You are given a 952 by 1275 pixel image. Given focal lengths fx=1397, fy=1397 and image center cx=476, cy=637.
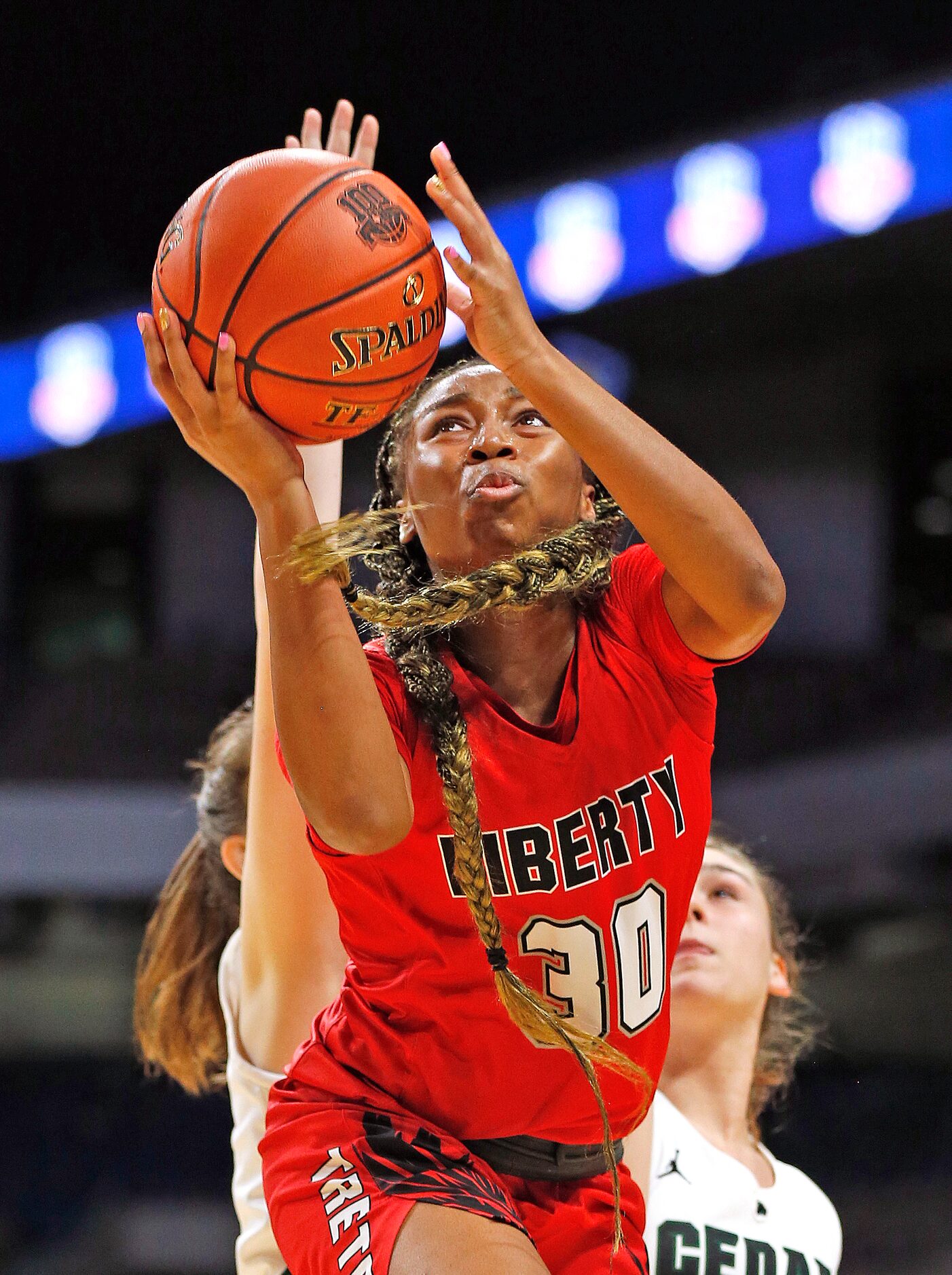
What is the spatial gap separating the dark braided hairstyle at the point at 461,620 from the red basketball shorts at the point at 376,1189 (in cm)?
8

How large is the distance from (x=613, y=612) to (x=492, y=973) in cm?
44

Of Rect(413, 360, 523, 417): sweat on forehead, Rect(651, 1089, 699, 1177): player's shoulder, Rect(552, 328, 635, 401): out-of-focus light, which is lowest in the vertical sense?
Rect(651, 1089, 699, 1177): player's shoulder

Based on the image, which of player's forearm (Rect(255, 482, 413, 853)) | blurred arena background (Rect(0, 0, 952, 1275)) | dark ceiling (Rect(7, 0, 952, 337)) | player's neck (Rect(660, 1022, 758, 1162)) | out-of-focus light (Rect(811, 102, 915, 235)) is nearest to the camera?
player's forearm (Rect(255, 482, 413, 853))

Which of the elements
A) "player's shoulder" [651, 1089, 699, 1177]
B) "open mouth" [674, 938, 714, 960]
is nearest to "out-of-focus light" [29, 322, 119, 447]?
"open mouth" [674, 938, 714, 960]

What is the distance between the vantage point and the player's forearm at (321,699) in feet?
4.23

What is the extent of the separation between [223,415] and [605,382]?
4.15 metres

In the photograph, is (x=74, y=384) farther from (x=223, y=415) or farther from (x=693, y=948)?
(x=223, y=415)

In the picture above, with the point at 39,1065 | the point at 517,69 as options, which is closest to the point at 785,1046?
the point at 39,1065

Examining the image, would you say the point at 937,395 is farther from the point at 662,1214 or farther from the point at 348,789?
the point at 348,789

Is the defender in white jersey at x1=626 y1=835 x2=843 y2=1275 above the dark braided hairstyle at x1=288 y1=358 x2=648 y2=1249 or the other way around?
the other way around

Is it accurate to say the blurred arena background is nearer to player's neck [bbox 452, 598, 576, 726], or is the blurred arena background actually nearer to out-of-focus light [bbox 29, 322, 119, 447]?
out-of-focus light [bbox 29, 322, 119, 447]

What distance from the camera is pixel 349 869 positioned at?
146cm

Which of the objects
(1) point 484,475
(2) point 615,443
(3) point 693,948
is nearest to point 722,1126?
(3) point 693,948

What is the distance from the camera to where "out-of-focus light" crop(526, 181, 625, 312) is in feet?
16.6
